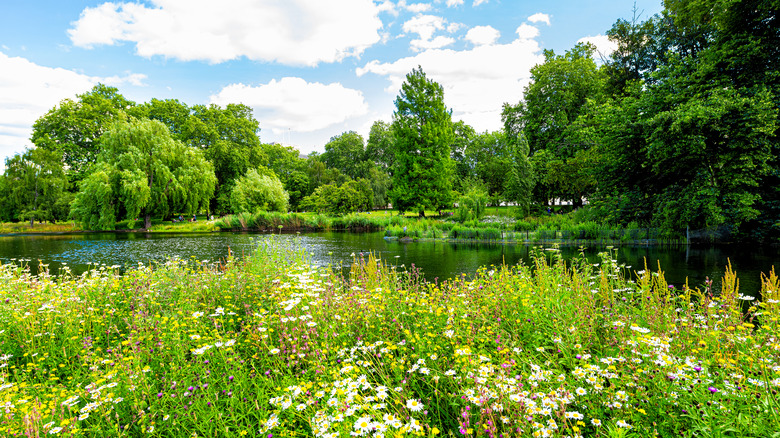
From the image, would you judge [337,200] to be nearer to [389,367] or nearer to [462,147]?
[462,147]

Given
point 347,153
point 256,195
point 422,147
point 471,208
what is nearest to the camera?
point 471,208

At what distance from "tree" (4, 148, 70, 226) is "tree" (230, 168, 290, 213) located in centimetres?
1729

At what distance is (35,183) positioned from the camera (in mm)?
36062

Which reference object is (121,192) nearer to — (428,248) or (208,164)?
(208,164)

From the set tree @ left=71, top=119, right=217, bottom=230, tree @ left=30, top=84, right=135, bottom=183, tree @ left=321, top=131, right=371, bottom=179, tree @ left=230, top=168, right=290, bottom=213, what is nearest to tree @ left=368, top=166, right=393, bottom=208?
tree @ left=230, top=168, right=290, bottom=213

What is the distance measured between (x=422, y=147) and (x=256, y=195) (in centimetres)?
1952

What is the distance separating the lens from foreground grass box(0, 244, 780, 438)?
6.62 feet

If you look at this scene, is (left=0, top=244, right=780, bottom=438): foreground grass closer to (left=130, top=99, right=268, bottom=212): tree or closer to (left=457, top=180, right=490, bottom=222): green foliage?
(left=457, top=180, right=490, bottom=222): green foliage

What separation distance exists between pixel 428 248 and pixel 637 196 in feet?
35.7

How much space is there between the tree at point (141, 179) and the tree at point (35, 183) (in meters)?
7.19

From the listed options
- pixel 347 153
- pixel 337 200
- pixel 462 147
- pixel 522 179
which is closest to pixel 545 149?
pixel 522 179

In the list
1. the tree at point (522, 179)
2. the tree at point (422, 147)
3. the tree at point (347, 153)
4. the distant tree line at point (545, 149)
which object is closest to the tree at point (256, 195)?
the distant tree line at point (545, 149)

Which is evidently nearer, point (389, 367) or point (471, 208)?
point (389, 367)

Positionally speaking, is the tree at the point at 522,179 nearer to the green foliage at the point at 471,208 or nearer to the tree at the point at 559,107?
the tree at the point at 559,107
